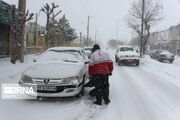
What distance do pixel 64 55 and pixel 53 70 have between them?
1.77m

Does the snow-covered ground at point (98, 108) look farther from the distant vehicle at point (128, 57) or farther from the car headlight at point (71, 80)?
the distant vehicle at point (128, 57)

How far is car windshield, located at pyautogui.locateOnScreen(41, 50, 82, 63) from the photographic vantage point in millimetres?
11492

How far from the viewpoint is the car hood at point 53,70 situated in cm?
972

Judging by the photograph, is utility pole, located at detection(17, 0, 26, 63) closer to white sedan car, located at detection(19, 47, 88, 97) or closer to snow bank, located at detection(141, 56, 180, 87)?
snow bank, located at detection(141, 56, 180, 87)

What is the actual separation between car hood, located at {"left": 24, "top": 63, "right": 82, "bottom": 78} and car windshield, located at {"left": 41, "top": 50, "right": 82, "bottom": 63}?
71cm

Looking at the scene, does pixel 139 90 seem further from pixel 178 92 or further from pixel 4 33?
pixel 4 33

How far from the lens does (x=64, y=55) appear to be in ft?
38.5

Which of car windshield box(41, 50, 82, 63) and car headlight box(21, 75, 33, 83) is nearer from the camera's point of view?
car headlight box(21, 75, 33, 83)

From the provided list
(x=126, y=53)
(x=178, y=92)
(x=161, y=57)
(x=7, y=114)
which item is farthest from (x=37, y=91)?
(x=161, y=57)

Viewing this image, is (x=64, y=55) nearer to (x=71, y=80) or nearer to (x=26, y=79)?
(x=71, y=80)

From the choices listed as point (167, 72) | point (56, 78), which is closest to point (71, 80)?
point (56, 78)

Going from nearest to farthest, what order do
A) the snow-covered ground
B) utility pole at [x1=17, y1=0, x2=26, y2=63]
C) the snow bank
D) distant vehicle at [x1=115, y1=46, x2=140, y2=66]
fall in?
the snow-covered ground < the snow bank < utility pole at [x1=17, y1=0, x2=26, y2=63] < distant vehicle at [x1=115, y1=46, x2=140, y2=66]

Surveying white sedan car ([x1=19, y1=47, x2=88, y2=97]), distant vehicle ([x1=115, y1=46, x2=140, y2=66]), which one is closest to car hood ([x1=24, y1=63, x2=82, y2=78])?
white sedan car ([x1=19, y1=47, x2=88, y2=97])

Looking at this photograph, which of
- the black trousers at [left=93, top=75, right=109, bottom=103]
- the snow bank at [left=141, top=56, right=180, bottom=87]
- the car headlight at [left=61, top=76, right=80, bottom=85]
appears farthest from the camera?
the snow bank at [left=141, top=56, right=180, bottom=87]
